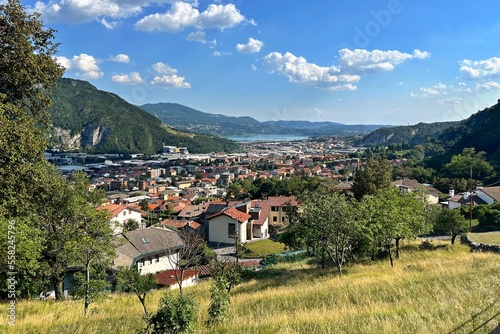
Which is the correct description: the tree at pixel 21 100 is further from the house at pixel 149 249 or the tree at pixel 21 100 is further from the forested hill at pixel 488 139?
the forested hill at pixel 488 139

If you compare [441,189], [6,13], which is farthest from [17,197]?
[441,189]

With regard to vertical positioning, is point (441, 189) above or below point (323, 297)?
below

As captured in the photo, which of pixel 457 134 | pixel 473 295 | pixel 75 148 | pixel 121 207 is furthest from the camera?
pixel 75 148

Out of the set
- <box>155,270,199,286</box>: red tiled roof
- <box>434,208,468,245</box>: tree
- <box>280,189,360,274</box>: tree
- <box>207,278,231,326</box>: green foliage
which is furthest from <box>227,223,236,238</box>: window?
<box>207,278,231,326</box>: green foliage

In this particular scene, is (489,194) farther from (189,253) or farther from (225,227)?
(189,253)

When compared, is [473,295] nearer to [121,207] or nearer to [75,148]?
[121,207]

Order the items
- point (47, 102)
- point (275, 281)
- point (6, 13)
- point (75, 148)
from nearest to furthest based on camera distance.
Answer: point (6, 13) < point (47, 102) < point (275, 281) < point (75, 148)

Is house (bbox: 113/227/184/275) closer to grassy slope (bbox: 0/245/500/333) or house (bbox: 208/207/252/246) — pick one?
house (bbox: 208/207/252/246)

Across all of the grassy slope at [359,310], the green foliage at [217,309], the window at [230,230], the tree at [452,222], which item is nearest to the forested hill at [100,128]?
the window at [230,230]
